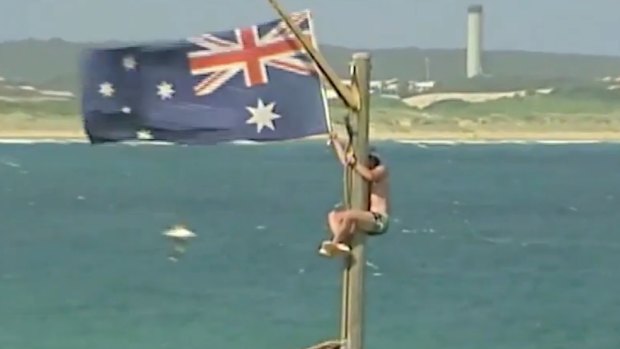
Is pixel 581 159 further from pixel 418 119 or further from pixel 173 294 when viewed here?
pixel 173 294

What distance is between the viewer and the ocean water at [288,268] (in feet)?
110

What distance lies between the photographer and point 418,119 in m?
184

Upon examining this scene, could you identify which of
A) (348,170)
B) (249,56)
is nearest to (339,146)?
(348,170)

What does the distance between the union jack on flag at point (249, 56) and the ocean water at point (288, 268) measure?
19.8 m

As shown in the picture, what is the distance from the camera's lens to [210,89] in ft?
30.1

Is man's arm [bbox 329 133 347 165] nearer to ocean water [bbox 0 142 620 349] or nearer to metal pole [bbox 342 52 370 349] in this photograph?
metal pole [bbox 342 52 370 349]

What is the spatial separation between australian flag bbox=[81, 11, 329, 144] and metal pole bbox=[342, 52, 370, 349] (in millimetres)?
255

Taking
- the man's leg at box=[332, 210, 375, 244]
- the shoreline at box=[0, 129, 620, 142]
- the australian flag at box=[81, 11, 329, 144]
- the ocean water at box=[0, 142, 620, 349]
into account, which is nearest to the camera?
the man's leg at box=[332, 210, 375, 244]

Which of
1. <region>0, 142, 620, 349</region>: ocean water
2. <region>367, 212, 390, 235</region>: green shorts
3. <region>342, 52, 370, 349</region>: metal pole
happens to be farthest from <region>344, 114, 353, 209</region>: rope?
<region>0, 142, 620, 349</region>: ocean water

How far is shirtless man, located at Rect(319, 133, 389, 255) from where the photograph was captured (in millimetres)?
8898

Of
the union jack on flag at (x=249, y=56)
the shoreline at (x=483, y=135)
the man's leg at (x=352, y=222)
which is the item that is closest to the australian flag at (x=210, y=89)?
the union jack on flag at (x=249, y=56)

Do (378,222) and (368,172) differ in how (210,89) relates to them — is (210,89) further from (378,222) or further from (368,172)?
(378,222)

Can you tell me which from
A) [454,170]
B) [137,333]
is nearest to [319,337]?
[137,333]

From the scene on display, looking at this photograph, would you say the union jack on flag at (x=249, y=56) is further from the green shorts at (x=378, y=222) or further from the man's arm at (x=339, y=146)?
the green shorts at (x=378, y=222)
